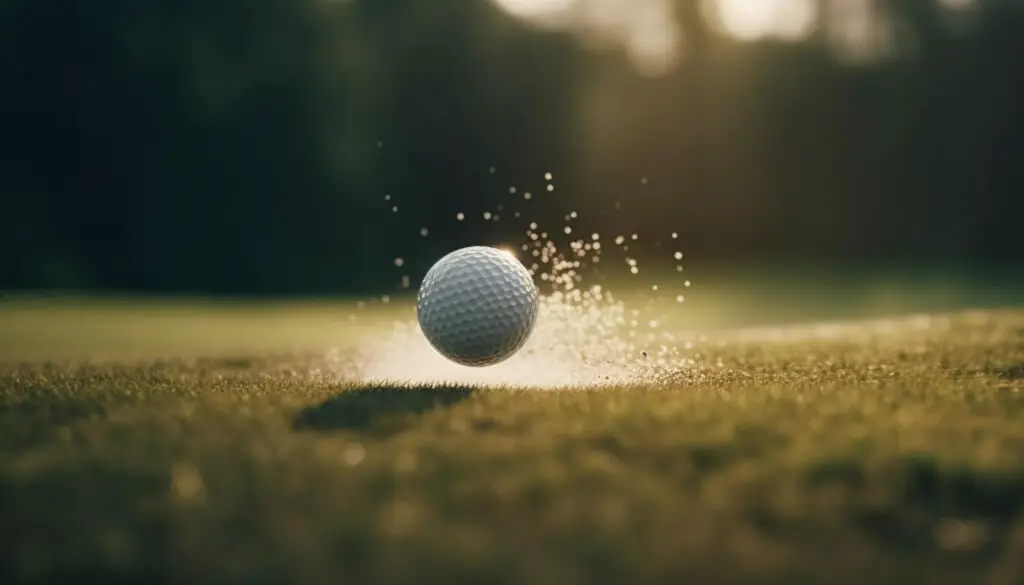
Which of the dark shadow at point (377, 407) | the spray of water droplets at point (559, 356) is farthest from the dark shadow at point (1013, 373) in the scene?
the dark shadow at point (377, 407)

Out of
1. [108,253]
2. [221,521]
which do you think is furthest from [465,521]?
[108,253]

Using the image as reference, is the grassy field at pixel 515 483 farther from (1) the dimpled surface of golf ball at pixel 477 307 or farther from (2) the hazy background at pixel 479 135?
(2) the hazy background at pixel 479 135

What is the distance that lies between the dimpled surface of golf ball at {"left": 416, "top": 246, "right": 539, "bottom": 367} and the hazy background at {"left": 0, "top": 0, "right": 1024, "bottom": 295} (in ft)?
51.3

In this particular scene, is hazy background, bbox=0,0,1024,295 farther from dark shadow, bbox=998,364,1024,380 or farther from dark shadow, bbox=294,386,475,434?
dark shadow, bbox=294,386,475,434

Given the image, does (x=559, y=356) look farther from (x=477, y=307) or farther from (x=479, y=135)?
(x=479, y=135)

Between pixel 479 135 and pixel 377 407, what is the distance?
20669 millimetres

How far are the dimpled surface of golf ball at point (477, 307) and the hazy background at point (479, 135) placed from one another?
616 inches

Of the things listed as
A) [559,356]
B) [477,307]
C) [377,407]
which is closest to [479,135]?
[559,356]

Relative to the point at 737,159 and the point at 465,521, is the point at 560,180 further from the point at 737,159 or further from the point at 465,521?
the point at 465,521

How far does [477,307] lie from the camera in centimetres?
628

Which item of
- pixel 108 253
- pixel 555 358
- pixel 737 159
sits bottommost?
pixel 108 253

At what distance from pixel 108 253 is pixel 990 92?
23.6 metres

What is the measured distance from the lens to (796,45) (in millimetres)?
28594

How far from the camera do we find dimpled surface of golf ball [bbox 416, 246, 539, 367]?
248 inches
